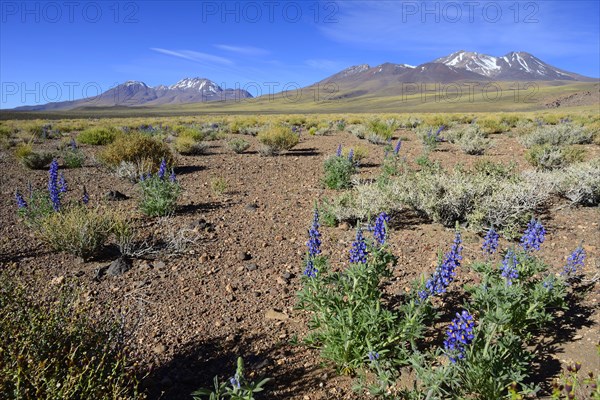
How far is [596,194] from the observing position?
5.75 m

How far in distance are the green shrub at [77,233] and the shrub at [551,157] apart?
27.7 ft

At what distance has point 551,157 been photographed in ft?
26.7

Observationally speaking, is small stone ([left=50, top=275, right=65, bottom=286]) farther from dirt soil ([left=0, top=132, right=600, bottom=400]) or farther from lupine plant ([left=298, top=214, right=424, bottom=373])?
lupine plant ([left=298, top=214, right=424, bottom=373])

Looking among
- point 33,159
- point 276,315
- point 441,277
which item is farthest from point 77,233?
point 33,159

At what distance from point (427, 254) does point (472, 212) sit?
54.6 inches

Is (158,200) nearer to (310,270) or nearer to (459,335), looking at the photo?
(310,270)

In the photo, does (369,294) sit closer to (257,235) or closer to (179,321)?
(179,321)

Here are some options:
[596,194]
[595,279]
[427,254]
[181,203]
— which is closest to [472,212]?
[427,254]

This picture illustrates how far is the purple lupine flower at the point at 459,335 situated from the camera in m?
2.15

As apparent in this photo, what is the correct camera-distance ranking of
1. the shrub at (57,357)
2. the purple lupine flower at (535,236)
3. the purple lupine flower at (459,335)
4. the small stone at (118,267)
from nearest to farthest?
the shrub at (57,357) → the purple lupine flower at (459,335) → the purple lupine flower at (535,236) → the small stone at (118,267)

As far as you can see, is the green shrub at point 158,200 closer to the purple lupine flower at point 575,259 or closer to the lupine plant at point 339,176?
the lupine plant at point 339,176

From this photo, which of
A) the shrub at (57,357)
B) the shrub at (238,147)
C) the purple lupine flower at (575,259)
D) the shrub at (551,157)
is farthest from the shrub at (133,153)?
the shrub at (551,157)

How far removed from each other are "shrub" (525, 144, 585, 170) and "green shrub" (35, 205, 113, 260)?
27.7ft

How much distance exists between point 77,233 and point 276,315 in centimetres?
261
